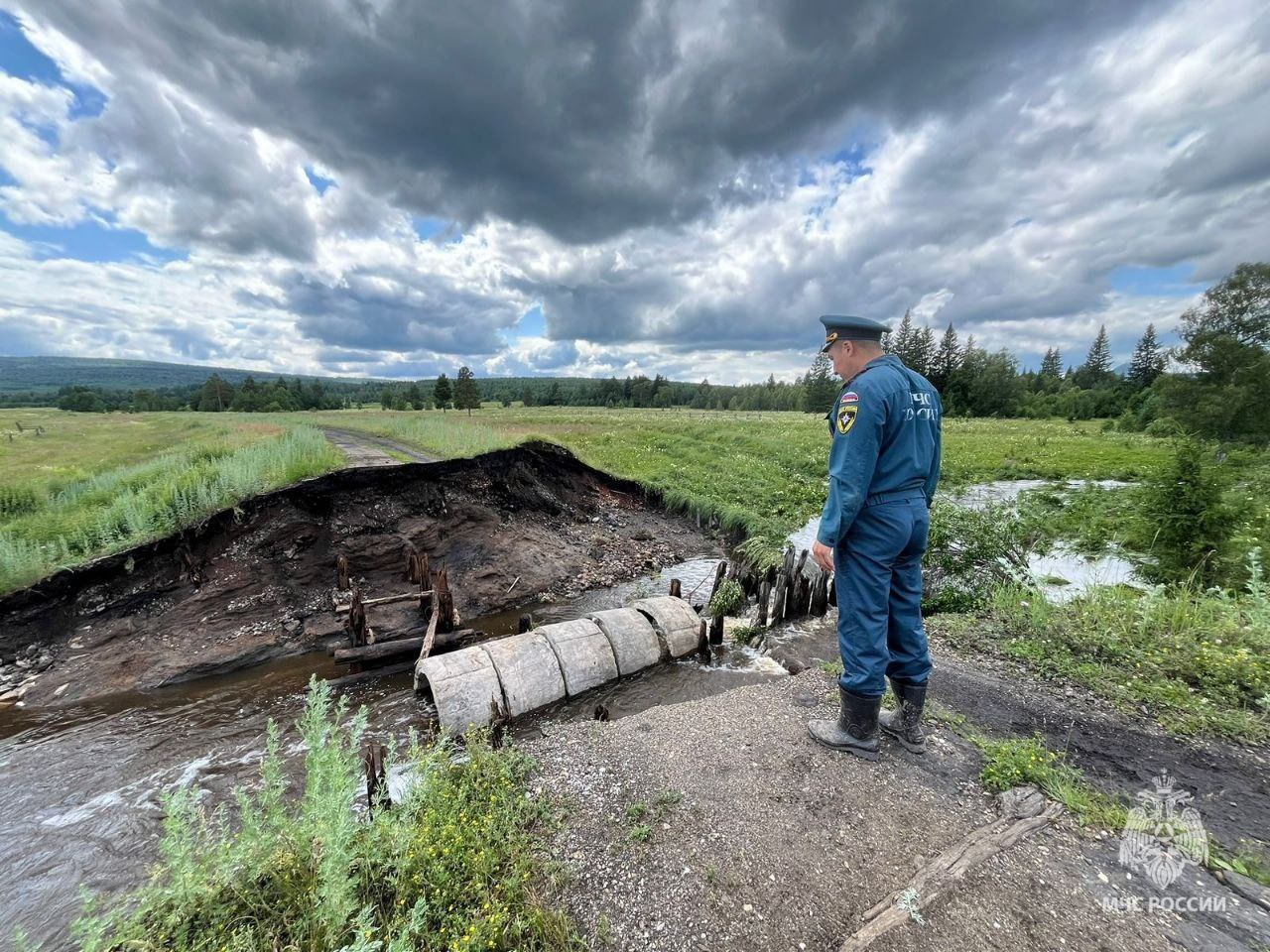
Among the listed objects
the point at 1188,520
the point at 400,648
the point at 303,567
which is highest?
the point at 1188,520

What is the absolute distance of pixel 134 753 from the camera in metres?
6.66

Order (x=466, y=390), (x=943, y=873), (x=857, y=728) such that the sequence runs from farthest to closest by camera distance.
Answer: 1. (x=466, y=390)
2. (x=857, y=728)
3. (x=943, y=873)

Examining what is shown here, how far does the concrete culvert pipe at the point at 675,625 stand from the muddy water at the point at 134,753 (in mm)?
306

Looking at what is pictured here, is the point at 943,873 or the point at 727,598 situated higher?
the point at 943,873

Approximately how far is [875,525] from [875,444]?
688mm

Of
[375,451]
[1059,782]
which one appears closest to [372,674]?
[1059,782]

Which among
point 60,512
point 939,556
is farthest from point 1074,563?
point 60,512

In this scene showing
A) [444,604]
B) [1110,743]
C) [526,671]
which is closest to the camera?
[1110,743]

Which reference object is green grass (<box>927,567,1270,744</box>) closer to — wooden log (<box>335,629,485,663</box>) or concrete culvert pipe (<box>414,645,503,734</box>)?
concrete culvert pipe (<box>414,645,503,734</box>)

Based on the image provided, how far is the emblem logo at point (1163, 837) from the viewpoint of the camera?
10.3 ft

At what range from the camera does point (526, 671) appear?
23.0ft

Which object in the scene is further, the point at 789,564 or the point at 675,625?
the point at 789,564

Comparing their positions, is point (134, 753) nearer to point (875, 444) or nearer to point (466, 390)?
point (875, 444)

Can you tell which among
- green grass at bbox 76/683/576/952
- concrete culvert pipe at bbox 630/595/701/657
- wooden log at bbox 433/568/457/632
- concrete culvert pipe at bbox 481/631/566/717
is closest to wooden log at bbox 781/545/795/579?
concrete culvert pipe at bbox 630/595/701/657
